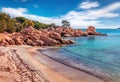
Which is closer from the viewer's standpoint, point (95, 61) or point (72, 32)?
point (95, 61)

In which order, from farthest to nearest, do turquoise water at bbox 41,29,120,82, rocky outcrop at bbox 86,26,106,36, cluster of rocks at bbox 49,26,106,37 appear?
rocky outcrop at bbox 86,26,106,36 → cluster of rocks at bbox 49,26,106,37 → turquoise water at bbox 41,29,120,82

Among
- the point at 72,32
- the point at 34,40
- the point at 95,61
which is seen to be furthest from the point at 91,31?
the point at 95,61

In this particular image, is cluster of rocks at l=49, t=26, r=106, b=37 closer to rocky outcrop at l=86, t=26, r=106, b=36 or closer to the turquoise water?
rocky outcrop at l=86, t=26, r=106, b=36

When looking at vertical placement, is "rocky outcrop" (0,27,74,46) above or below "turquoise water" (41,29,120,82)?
above

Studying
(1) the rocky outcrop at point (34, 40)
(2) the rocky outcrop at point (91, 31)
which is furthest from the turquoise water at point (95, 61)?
(2) the rocky outcrop at point (91, 31)

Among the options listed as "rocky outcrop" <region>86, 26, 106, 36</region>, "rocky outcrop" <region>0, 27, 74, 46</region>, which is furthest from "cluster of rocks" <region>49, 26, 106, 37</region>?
"rocky outcrop" <region>0, 27, 74, 46</region>

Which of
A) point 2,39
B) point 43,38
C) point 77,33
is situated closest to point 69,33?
point 77,33

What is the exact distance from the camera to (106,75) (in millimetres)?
16469

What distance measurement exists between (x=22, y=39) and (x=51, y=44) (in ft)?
27.3

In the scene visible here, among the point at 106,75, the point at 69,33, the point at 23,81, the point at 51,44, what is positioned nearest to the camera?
the point at 23,81

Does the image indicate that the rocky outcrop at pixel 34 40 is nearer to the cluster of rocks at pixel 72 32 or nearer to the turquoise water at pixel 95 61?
the turquoise water at pixel 95 61

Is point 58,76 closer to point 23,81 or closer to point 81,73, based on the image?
point 81,73

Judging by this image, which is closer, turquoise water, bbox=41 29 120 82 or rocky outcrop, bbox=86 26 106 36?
turquoise water, bbox=41 29 120 82

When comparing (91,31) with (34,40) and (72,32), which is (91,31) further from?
(34,40)
